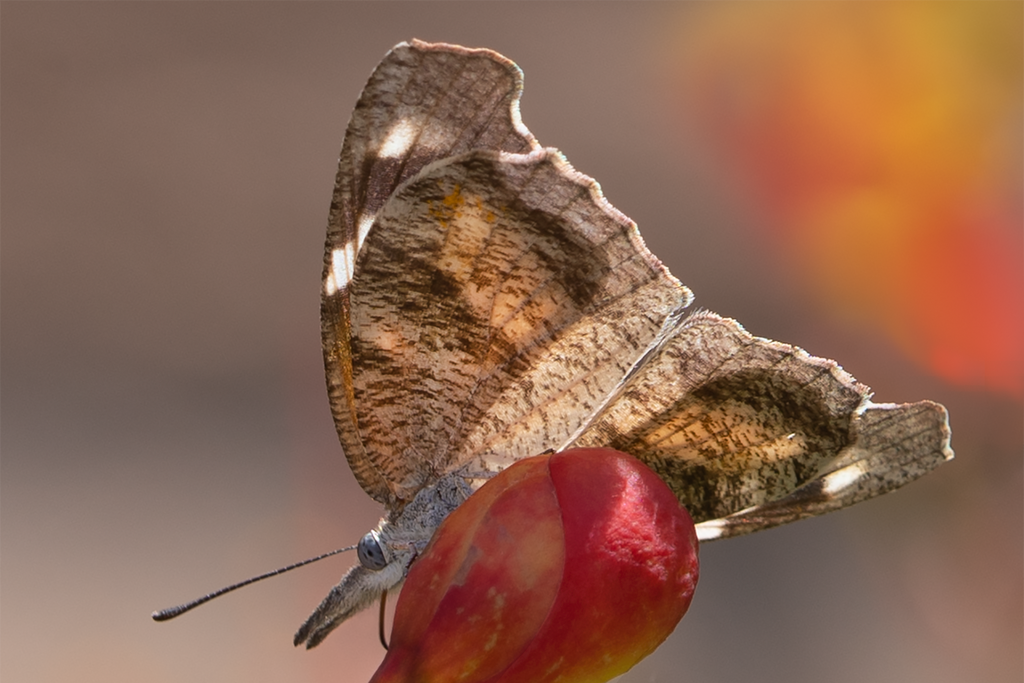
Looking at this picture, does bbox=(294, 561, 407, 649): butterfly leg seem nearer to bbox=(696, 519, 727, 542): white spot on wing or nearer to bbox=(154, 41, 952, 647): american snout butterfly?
bbox=(154, 41, 952, 647): american snout butterfly

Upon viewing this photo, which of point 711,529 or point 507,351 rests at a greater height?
point 507,351

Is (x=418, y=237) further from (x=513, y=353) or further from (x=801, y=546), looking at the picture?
(x=801, y=546)

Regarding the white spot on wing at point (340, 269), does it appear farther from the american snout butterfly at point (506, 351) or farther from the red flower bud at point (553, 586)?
the red flower bud at point (553, 586)

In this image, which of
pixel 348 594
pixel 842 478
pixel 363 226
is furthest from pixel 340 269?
pixel 842 478

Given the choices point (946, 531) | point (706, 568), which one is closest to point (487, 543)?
point (706, 568)

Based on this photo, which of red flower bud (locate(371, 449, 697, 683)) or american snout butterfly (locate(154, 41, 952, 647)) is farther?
american snout butterfly (locate(154, 41, 952, 647))

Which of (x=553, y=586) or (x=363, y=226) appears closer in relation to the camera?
(x=553, y=586)

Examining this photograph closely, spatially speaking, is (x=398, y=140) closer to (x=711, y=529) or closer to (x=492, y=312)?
(x=492, y=312)

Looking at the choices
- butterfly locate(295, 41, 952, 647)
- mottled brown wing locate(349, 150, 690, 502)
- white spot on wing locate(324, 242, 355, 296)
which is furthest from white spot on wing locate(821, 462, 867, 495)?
white spot on wing locate(324, 242, 355, 296)
